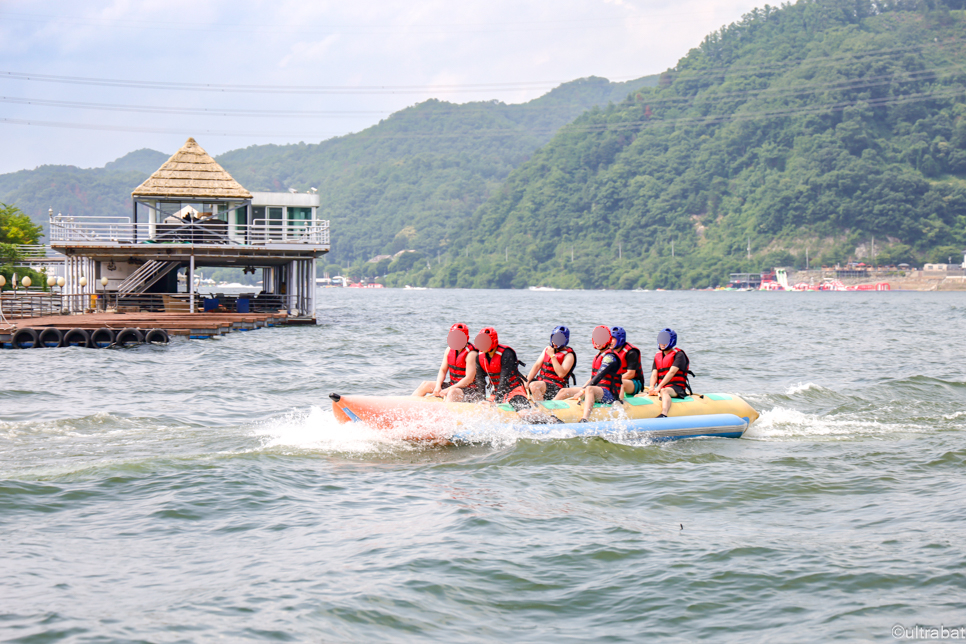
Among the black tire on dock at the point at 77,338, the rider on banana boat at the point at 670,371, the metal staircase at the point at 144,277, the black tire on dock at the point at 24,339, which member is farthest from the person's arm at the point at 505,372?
the metal staircase at the point at 144,277

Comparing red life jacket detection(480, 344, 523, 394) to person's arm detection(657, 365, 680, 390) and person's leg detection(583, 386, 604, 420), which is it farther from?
person's arm detection(657, 365, 680, 390)

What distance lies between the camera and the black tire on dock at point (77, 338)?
22.1 m

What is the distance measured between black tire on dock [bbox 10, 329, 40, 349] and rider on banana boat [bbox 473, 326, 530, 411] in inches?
630

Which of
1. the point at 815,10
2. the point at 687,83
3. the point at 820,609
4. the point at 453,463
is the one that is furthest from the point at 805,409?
the point at 815,10

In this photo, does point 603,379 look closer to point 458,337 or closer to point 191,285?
point 458,337

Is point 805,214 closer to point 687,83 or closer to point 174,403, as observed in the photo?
point 687,83

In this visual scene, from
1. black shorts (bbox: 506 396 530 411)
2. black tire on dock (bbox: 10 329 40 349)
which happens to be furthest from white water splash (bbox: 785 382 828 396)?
black tire on dock (bbox: 10 329 40 349)

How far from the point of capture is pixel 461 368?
35.3 feet

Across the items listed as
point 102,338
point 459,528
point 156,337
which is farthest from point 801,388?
point 102,338

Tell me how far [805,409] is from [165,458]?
997 cm

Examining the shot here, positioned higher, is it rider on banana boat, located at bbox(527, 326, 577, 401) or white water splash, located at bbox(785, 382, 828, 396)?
rider on banana boat, located at bbox(527, 326, 577, 401)

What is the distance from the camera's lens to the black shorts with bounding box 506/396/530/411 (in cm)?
1053

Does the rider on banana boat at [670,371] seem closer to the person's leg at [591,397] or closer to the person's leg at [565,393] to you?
the person's leg at [591,397]

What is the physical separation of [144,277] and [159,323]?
7561 millimetres
